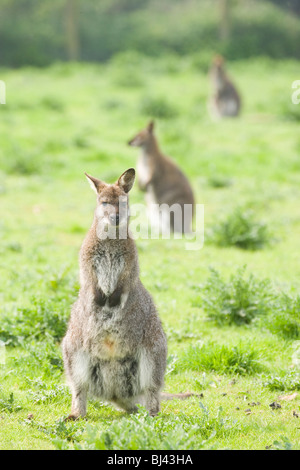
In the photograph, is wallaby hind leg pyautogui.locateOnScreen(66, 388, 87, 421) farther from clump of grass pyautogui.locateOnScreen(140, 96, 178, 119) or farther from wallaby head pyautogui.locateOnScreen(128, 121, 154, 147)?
clump of grass pyautogui.locateOnScreen(140, 96, 178, 119)

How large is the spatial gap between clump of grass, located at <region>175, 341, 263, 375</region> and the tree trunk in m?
26.6

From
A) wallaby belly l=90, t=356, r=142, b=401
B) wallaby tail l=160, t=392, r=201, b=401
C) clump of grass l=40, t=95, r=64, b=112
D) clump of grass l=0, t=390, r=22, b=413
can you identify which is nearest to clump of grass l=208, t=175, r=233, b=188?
clump of grass l=40, t=95, r=64, b=112

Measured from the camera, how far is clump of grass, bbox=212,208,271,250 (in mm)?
9828

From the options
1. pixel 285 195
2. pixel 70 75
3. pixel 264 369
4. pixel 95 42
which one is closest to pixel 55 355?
pixel 264 369

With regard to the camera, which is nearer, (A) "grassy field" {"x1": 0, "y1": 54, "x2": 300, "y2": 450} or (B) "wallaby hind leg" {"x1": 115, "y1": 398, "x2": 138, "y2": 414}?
(A) "grassy field" {"x1": 0, "y1": 54, "x2": 300, "y2": 450}

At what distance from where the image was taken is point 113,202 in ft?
16.8

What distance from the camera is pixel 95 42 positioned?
3394 cm

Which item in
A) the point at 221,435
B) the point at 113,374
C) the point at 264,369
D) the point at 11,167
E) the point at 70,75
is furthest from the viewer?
the point at 70,75

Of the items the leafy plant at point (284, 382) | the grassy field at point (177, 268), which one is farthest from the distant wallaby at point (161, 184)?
the leafy plant at point (284, 382)

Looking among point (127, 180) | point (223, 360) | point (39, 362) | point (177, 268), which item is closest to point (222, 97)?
point (177, 268)

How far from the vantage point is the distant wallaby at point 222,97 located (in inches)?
779

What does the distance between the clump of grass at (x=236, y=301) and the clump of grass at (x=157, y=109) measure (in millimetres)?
11794
